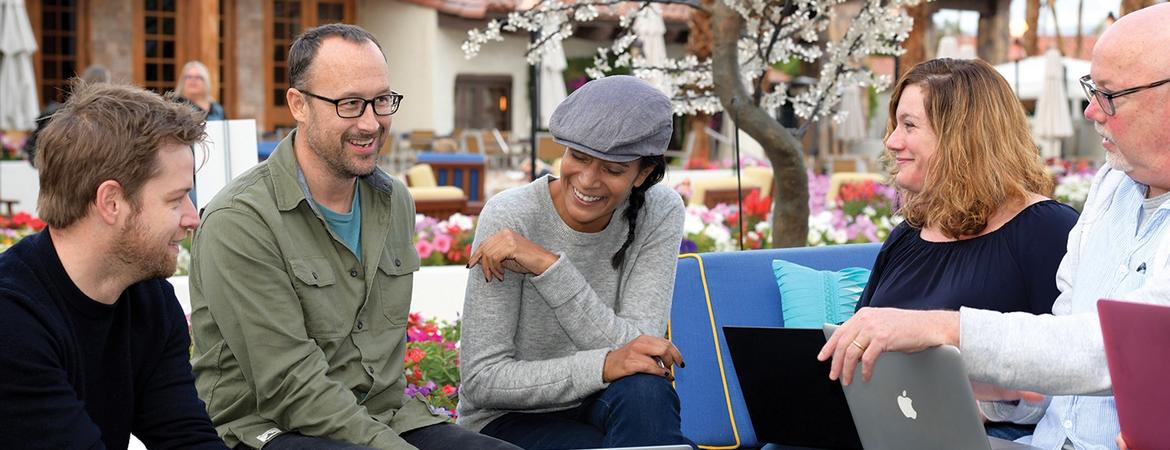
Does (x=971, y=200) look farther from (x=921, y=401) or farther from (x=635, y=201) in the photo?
(x=921, y=401)

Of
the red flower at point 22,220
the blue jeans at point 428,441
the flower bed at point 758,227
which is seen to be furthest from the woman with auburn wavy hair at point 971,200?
the red flower at point 22,220

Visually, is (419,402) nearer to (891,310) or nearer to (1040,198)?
(891,310)

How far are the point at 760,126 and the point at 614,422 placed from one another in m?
2.36

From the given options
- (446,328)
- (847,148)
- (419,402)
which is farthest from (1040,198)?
(847,148)

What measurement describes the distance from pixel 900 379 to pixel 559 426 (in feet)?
2.98

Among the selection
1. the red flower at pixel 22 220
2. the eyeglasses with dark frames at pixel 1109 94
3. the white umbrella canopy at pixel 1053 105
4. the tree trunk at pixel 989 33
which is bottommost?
the red flower at pixel 22 220

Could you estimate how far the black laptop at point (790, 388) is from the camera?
247cm

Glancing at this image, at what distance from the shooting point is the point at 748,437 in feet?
11.8

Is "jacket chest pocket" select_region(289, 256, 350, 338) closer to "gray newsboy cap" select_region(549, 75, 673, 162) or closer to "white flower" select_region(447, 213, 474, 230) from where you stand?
"gray newsboy cap" select_region(549, 75, 673, 162)

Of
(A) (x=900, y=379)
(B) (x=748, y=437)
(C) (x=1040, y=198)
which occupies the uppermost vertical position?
(C) (x=1040, y=198)

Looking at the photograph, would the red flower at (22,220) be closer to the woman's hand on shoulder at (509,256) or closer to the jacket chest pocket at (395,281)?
the jacket chest pocket at (395,281)

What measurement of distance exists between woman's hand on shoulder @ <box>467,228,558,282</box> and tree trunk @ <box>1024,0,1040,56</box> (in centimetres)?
2029

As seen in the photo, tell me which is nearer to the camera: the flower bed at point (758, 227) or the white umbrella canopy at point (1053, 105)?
the flower bed at point (758, 227)

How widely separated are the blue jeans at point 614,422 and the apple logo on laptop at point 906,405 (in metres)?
0.59
